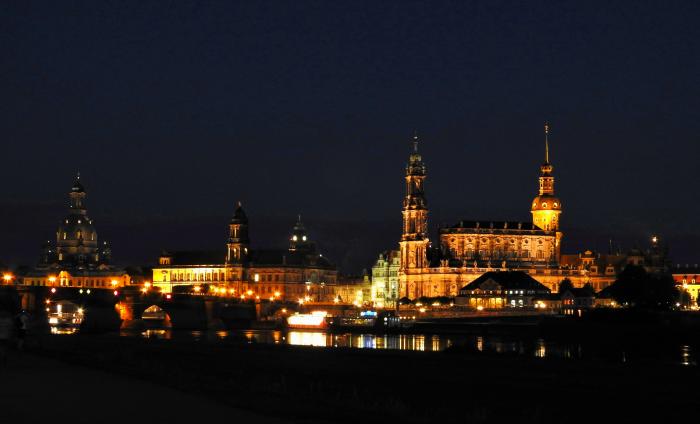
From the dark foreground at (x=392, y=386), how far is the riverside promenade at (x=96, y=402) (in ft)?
0.37

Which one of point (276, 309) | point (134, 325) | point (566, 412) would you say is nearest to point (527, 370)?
point (566, 412)

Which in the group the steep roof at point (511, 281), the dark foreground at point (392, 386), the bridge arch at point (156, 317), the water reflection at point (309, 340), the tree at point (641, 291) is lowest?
the dark foreground at point (392, 386)

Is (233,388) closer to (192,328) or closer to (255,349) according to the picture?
(255,349)

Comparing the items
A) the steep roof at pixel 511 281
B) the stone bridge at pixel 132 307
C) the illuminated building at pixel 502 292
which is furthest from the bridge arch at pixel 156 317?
the steep roof at pixel 511 281

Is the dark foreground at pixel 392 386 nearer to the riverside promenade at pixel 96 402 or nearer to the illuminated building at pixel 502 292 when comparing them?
the riverside promenade at pixel 96 402

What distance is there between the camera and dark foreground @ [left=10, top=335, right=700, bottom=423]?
34.1 meters

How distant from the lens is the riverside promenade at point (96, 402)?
2922 centimetres

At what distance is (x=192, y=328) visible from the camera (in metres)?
149

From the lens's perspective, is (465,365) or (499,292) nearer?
(465,365)

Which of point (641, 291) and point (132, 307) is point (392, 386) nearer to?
point (641, 291)

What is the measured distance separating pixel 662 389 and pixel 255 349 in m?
35.5

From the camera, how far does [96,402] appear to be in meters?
32.6

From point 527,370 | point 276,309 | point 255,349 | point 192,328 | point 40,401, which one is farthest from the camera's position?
point 276,309

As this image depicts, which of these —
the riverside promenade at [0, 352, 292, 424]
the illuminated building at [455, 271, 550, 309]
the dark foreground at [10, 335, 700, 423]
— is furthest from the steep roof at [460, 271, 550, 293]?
the riverside promenade at [0, 352, 292, 424]
